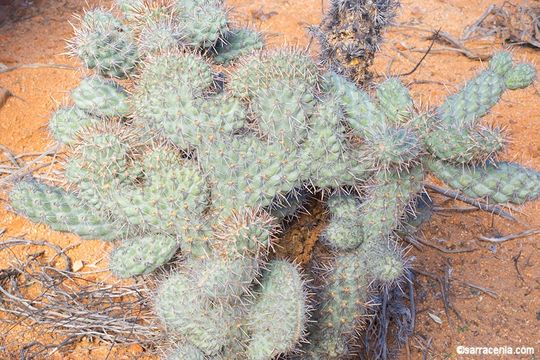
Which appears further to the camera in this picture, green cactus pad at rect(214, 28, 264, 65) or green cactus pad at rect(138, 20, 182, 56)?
green cactus pad at rect(214, 28, 264, 65)

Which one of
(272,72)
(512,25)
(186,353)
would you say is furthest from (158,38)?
(512,25)

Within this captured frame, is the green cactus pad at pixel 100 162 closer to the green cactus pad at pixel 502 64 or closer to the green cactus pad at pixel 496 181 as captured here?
the green cactus pad at pixel 496 181

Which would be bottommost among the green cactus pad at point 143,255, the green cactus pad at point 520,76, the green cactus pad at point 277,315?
the green cactus pad at point 277,315

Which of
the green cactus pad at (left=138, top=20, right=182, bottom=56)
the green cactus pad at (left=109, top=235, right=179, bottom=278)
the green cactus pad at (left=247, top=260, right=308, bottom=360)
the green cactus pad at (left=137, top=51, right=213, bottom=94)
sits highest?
the green cactus pad at (left=138, top=20, right=182, bottom=56)

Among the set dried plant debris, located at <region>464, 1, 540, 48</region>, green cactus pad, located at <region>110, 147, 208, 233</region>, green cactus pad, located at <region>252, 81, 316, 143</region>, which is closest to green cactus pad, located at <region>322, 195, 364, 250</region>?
green cactus pad, located at <region>252, 81, 316, 143</region>

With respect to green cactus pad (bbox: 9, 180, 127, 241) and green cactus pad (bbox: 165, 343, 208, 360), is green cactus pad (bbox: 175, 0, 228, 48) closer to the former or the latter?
green cactus pad (bbox: 9, 180, 127, 241)

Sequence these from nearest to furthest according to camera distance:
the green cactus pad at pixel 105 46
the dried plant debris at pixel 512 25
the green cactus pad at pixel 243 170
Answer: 1. the green cactus pad at pixel 243 170
2. the green cactus pad at pixel 105 46
3. the dried plant debris at pixel 512 25

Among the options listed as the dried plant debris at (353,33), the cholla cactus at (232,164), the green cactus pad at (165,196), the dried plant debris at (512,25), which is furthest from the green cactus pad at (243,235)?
the dried plant debris at (512,25)

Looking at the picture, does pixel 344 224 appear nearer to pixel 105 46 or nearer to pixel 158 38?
pixel 158 38
